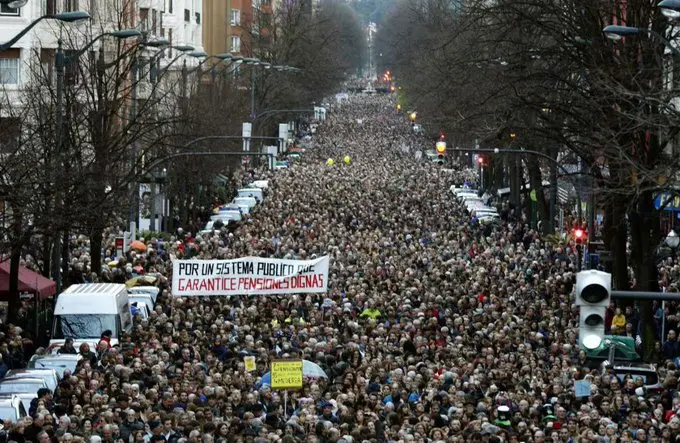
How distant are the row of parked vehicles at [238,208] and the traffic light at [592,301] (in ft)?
136

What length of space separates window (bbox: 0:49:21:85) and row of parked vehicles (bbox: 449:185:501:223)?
1615cm

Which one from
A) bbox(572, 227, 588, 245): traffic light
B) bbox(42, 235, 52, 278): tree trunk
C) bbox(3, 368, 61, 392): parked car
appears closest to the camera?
bbox(3, 368, 61, 392): parked car

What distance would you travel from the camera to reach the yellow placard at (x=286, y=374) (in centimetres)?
2331

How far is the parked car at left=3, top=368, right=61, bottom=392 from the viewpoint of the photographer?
25094 mm

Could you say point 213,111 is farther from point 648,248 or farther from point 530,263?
point 648,248

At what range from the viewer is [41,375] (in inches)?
997

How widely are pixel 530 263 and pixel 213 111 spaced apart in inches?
1115

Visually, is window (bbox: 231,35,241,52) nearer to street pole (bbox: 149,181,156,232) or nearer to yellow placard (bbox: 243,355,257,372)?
street pole (bbox: 149,181,156,232)

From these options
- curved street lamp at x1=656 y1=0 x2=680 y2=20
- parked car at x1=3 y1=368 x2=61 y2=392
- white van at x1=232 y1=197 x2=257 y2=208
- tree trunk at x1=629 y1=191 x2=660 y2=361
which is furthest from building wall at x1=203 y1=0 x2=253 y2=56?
curved street lamp at x1=656 y1=0 x2=680 y2=20

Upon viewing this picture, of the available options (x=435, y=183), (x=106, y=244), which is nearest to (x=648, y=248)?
(x=106, y=244)

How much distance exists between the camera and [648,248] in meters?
37.4

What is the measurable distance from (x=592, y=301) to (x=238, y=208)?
164 ft

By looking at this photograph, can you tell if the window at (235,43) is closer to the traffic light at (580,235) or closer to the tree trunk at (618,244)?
the traffic light at (580,235)

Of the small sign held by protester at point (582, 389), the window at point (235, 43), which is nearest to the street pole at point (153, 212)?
the small sign held by protester at point (582, 389)
